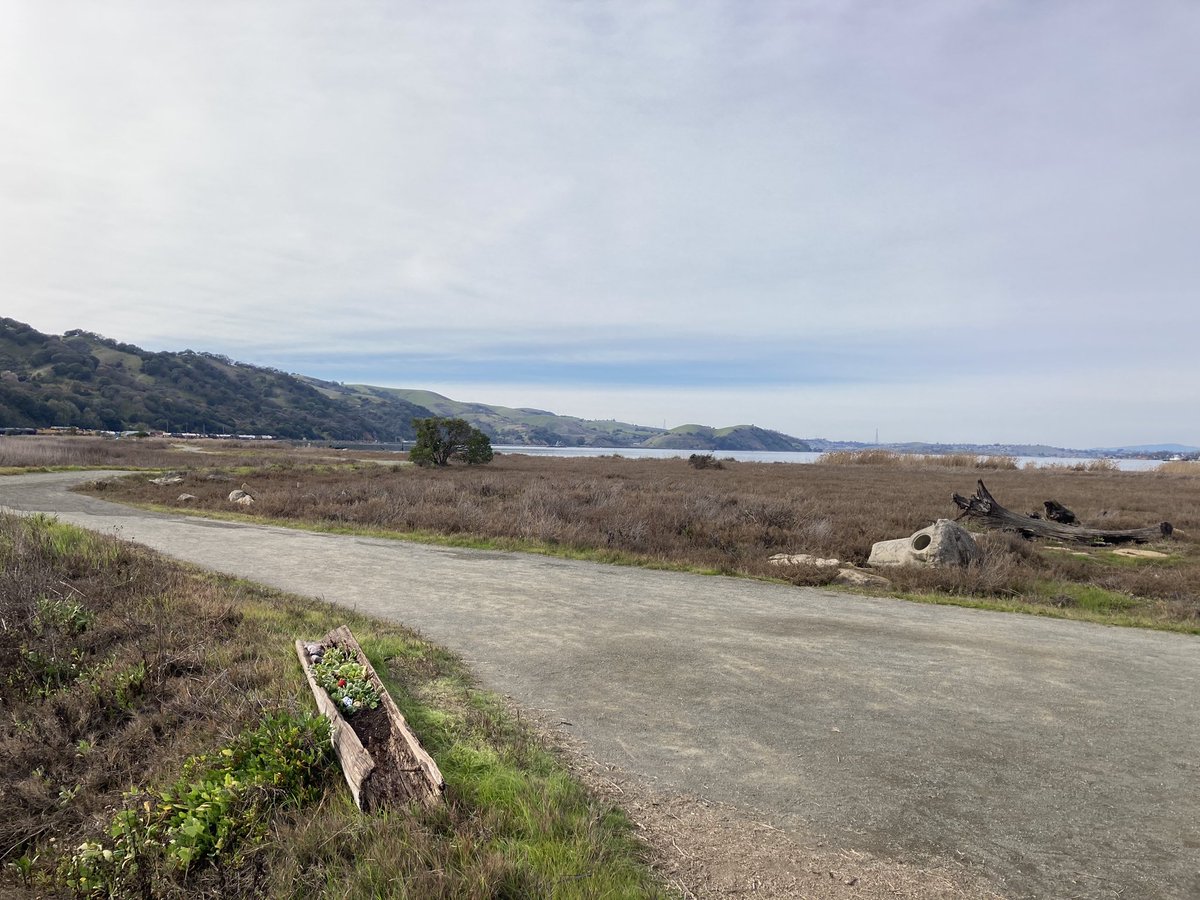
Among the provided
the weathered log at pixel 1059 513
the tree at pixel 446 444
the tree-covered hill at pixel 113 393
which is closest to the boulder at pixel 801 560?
the weathered log at pixel 1059 513

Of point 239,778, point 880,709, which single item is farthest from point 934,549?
point 239,778

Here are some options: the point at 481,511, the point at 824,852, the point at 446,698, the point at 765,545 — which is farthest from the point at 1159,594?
the point at 481,511

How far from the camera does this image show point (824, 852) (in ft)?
11.6

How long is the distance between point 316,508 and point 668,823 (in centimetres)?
2076

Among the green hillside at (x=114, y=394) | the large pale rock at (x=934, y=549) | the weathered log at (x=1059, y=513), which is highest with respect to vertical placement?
the green hillside at (x=114, y=394)

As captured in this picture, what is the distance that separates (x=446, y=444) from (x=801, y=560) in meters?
35.1

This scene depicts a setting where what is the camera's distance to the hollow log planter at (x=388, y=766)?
12.9ft

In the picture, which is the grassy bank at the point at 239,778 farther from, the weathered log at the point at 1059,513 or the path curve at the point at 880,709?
the weathered log at the point at 1059,513

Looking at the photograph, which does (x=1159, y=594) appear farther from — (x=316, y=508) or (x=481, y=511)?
(x=316, y=508)

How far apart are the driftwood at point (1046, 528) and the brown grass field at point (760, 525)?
57 centimetres

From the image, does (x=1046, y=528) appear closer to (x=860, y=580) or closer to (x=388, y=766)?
(x=860, y=580)

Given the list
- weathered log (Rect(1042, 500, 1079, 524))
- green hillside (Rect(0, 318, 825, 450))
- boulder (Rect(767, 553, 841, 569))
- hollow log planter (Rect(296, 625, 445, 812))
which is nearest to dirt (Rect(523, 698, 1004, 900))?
hollow log planter (Rect(296, 625, 445, 812))

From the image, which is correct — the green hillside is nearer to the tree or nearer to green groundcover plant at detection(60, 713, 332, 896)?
the tree

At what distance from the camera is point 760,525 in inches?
685
